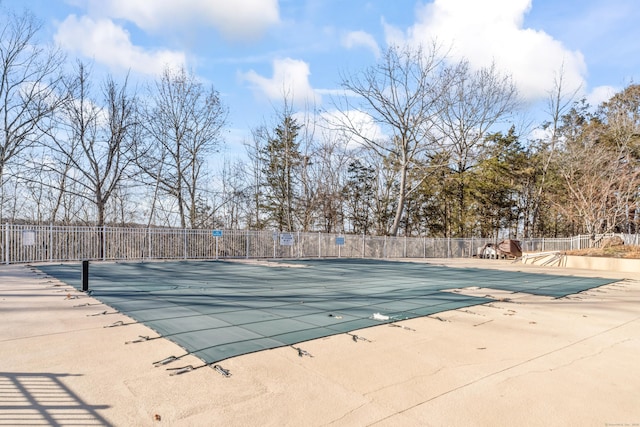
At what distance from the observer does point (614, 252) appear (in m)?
15.7

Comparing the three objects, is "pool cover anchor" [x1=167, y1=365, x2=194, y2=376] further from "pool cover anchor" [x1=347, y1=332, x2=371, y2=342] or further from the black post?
the black post

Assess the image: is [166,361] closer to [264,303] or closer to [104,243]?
[264,303]

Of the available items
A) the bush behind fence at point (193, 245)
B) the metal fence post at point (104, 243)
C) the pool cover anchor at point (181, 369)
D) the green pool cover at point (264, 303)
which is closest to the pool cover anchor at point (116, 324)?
the green pool cover at point (264, 303)

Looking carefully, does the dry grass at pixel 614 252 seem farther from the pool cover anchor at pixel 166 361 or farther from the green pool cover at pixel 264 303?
the pool cover anchor at pixel 166 361

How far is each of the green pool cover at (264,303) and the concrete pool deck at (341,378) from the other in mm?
284

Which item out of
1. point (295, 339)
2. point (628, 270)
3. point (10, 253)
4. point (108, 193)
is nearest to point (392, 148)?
point (628, 270)

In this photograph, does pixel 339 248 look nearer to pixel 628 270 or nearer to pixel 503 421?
pixel 628 270

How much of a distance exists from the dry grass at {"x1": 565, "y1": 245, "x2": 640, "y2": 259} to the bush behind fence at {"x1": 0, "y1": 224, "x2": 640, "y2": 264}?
1899 mm

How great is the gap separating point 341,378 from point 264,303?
10.6 feet

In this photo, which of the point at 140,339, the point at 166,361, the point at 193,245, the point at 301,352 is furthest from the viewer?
the point at 193,245

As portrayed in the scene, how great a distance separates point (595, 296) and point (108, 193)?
65.4 feet

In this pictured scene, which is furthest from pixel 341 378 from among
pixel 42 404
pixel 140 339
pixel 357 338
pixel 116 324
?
pixel 116 324

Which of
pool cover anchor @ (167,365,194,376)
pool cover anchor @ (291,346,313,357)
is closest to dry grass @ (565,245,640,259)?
pool cover anchor @ (291,346,313,357)

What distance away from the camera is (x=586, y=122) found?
1300 inches
